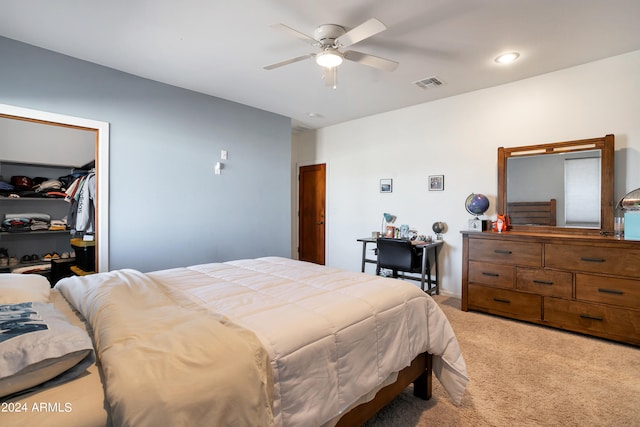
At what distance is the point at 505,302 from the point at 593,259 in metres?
0.85

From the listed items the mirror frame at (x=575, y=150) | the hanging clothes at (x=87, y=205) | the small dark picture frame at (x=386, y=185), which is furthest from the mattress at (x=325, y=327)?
the small dark picture frame at (x=386, y=185)

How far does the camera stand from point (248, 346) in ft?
3.36

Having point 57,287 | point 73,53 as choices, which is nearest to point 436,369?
point 57,287

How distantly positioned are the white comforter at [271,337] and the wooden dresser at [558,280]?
1.73 metres

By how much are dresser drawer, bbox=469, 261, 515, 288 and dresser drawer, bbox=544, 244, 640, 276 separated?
350mm

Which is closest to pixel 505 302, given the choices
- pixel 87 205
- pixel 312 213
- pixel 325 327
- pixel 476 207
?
pixel 476 207

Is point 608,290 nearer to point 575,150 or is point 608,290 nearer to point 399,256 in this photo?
point 575,150

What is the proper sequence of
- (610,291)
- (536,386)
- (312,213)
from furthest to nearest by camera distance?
(312,213) → (610,291) → (536,386)

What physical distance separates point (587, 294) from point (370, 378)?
248 cm

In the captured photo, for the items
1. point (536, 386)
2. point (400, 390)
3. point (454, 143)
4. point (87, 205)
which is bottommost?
point (536, 386)

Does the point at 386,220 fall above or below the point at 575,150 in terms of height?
below

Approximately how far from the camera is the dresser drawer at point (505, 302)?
2957 millimetres

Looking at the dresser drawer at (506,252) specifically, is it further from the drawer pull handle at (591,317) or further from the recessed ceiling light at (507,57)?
the recessed ceiling light at (507,57)

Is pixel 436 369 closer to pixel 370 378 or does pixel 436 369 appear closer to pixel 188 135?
pixel 370 378
